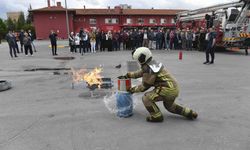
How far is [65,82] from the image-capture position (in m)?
10.1

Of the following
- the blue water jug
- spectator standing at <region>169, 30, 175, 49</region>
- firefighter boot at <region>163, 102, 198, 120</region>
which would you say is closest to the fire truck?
spectator standing at <region>169, 30, 175, 49</region>

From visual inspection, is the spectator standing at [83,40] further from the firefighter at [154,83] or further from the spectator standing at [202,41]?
the firefighter at [154,83]

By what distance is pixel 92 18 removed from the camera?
5697cm

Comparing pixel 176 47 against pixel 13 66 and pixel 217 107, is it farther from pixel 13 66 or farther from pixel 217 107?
pixel 217 107

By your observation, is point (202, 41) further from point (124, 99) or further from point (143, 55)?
point (143, 55)

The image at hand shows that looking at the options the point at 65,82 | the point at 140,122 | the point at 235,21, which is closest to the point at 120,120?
the point at 140,122

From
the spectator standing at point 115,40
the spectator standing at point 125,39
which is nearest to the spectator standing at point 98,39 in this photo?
the spectator standing at point 115,40

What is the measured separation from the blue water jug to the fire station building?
144ft

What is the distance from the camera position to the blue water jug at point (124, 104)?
238 inches

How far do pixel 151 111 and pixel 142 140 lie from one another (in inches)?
37.3

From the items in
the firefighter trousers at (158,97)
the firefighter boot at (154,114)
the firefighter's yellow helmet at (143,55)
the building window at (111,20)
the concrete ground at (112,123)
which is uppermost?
the building window at (111,20)

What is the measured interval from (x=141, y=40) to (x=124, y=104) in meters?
18.5

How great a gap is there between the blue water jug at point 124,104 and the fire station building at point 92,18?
43925 millimetres

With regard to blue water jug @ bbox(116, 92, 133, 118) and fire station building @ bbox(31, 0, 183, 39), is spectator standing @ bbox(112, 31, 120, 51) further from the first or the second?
fire station building @ bbox(31, 0, 183, 39)
